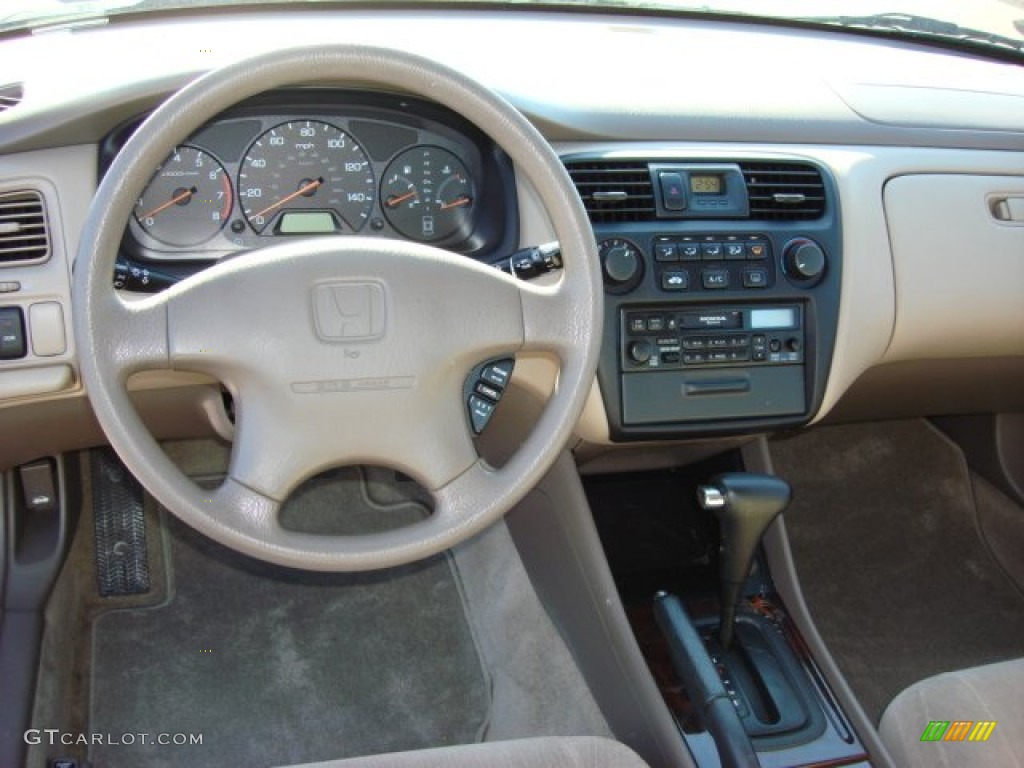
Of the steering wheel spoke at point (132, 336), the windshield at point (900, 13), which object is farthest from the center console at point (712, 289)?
the steering wheel spoke at point (132, 336)

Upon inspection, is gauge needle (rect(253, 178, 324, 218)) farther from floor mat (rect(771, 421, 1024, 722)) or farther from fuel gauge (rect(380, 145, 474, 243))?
floor mat (rect(771, 421, 1024, 722))

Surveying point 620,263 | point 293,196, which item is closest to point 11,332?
point 293,196

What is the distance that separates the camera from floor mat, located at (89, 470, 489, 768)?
2.08 meters

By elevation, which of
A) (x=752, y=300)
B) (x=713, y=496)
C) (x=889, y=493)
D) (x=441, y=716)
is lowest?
(x=441, y=716)

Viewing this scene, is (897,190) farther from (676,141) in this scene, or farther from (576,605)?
(576,605)

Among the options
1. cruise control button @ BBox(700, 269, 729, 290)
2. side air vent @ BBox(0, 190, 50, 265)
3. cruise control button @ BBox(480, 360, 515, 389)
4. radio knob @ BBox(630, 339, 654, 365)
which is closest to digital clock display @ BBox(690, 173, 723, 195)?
cruise control button @ BBox(700, 269, 729, 290)

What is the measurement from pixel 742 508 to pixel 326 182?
0.80 m

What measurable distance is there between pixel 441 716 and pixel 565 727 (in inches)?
10.1

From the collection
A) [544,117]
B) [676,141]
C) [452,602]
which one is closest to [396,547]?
[544,117]

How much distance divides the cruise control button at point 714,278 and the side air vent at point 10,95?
103cm

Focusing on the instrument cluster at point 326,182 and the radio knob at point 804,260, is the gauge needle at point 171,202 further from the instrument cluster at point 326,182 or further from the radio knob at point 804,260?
the radio knob at point 804,260

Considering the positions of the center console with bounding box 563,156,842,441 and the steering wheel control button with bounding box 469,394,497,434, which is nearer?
the steering wheel control button with bounding box 469,394,497,434

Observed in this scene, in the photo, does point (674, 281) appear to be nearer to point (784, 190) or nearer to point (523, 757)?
point (784, 190)

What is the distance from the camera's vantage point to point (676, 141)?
1.77 meters
